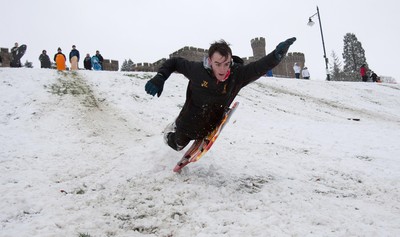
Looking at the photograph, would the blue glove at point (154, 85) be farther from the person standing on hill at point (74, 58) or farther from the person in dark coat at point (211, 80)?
the person standing on hill at point (74, 58)

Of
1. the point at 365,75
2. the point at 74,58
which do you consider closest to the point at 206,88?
the point at 74,58

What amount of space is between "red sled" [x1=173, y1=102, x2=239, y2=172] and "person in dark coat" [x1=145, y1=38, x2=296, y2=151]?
0.34 ft

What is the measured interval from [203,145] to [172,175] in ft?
2.10

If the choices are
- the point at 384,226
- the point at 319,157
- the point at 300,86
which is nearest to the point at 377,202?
the point at 384,226

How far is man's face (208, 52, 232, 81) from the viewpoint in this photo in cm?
370

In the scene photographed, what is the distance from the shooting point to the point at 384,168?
16.3 feet

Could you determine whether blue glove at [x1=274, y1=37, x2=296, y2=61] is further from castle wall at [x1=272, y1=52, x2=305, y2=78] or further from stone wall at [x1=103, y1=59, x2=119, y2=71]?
castle wall at [x1=272, y1=52, x2=305, y2=78]

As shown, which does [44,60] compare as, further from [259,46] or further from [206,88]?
[259,46]

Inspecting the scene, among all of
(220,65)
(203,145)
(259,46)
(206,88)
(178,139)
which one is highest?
(259,46)

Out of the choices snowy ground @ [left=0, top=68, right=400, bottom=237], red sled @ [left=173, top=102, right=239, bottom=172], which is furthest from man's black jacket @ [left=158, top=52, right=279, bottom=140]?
snowy ground @ [left=0, top=68, right=400, bottom=237]

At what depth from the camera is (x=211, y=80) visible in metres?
3.88

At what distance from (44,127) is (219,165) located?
4914 mm

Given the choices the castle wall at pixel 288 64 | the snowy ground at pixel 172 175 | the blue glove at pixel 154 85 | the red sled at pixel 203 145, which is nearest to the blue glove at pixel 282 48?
the red sled at pixel 203 145

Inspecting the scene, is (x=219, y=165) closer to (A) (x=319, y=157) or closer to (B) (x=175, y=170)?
(B) (x=175, y=170)
